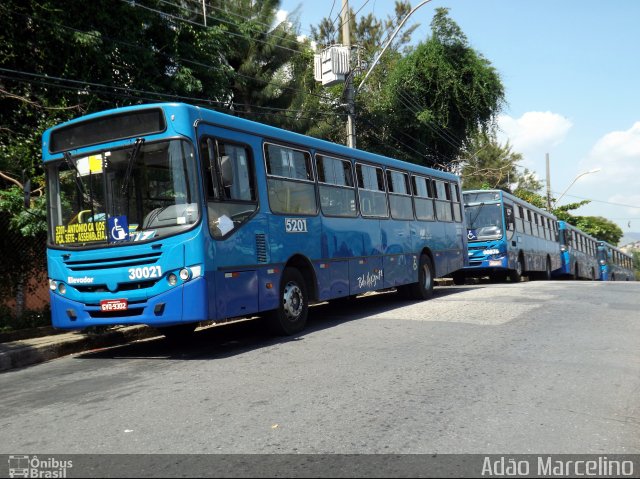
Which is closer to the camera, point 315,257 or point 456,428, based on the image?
point 456,428

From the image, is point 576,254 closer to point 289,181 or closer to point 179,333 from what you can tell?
point 289,181

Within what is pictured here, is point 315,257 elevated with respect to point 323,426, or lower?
elevated

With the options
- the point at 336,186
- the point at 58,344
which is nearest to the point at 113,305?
the point at 58,344

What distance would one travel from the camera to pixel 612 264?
161ft

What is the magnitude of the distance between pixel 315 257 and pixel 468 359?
358cm

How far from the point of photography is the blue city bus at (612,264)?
150ft

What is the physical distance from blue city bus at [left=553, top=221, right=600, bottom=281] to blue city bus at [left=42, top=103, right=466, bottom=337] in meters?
26.0

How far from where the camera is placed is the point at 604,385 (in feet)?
19.5

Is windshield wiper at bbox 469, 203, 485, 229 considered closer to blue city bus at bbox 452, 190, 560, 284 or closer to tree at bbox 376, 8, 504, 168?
blue city bus at bbox 452, 190, 560, 284

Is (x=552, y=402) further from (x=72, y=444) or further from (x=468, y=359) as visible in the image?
(x=72, y=444)

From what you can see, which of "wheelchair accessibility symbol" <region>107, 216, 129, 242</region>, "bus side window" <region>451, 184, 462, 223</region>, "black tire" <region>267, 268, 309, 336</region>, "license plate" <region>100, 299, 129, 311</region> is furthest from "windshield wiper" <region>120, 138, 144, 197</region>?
"bus side window" <region>451, 184, 462, 223</region>

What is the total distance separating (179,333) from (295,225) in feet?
8.05

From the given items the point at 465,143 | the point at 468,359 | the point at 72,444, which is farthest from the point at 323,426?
the point at 465,143

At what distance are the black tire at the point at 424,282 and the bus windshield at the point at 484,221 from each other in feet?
23.2
